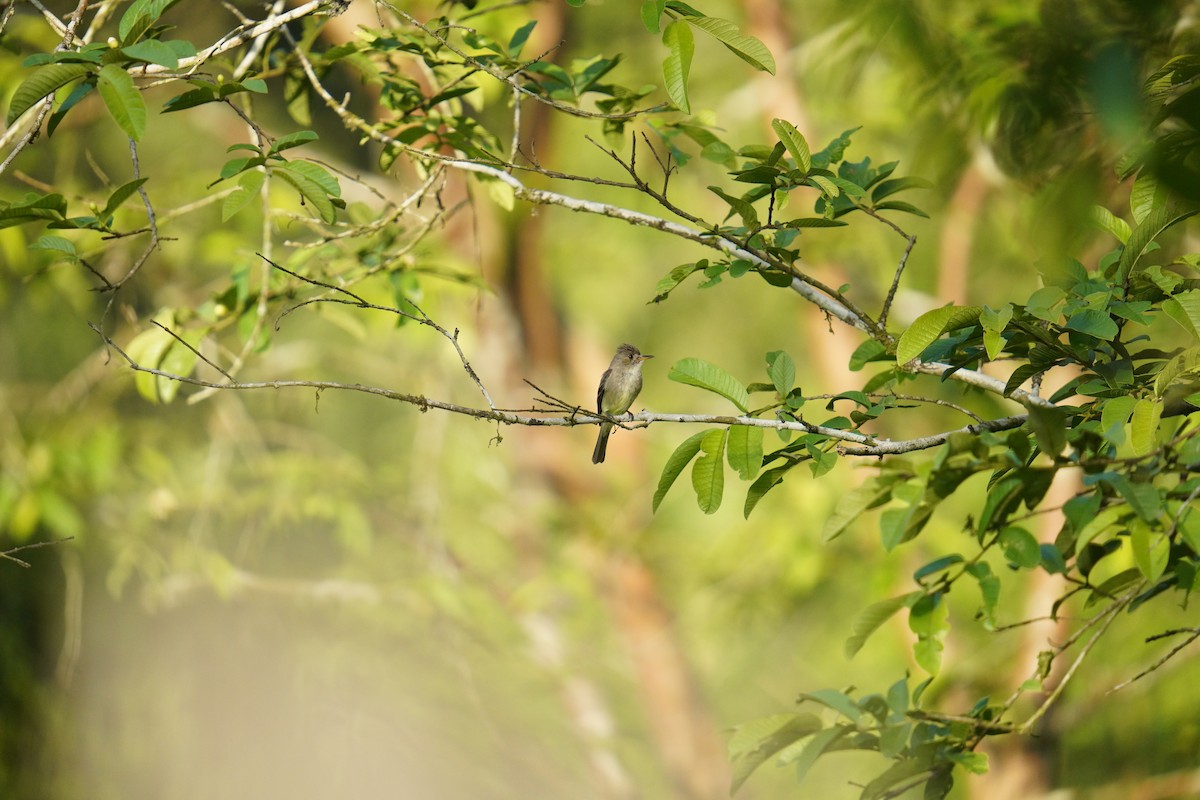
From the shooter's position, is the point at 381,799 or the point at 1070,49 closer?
the point at 1070,49

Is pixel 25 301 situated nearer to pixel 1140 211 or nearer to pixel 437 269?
pixel 437 269

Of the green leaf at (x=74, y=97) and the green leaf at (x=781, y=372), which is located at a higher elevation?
the green leaf at (x=74, y=97)

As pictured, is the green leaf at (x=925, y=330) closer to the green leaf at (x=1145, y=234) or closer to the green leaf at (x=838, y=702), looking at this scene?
the green leaf at (x=1145, y=234)

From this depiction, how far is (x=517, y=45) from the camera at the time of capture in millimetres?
2732

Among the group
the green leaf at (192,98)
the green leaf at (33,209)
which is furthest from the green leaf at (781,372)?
the green leaf at (33,209)

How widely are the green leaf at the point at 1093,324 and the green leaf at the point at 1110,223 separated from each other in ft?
0.57

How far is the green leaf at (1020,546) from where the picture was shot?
1830 mm

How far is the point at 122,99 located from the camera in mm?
1782

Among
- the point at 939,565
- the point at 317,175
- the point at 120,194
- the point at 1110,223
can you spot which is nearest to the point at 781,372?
the point at 939,565

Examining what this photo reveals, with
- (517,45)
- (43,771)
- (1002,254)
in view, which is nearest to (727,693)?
(1002,254)

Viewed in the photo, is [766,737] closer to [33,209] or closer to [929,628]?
[929,628]

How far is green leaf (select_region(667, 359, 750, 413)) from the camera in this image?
202cm

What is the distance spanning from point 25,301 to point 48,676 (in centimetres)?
268

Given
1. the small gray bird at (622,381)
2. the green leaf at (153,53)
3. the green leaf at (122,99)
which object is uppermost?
the small gray bird at (622,381)
